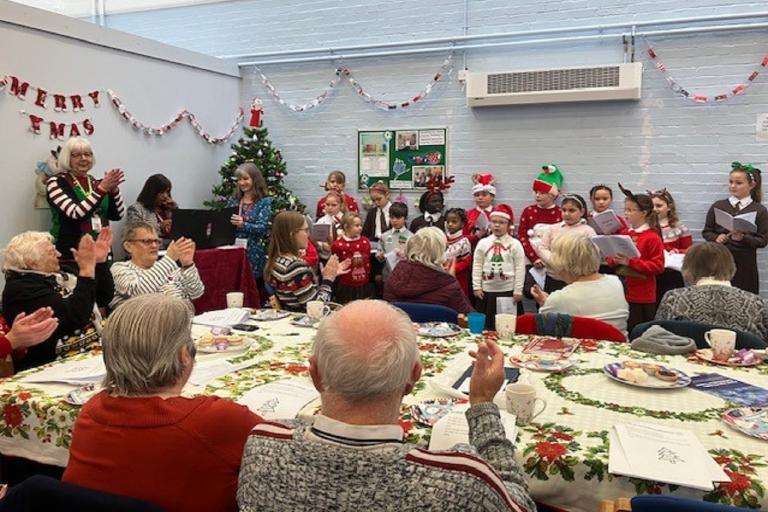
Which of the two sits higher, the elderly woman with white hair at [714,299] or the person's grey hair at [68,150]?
the person's grey hair at [68,150]

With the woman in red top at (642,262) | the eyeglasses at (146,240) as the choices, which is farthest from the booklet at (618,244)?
the eyeglasses at (146,240)

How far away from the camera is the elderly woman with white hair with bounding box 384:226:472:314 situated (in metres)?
3.50

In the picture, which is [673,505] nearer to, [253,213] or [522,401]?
[522,401]

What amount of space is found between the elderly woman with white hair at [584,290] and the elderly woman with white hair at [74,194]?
3.48 metres

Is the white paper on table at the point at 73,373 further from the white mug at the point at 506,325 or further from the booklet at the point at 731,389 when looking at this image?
the booklet at the point at 731,389

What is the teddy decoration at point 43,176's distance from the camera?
538 cm

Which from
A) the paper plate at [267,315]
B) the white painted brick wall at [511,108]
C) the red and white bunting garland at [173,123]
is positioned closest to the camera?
the paper plate at [267,315]

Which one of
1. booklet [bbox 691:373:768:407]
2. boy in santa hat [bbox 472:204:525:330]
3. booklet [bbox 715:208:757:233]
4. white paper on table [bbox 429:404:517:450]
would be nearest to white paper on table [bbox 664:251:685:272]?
booklet [bbox 715:208:757:233]

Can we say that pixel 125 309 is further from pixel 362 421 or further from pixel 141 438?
pixel 362 421

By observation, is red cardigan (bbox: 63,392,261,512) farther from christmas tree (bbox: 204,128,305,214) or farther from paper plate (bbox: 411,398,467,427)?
christmas tree (bbox: 204,128,305,214)

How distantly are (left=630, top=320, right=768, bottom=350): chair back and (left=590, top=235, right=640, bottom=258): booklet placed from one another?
6.04 feet

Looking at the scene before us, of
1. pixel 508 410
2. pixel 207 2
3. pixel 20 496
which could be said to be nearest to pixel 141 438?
pixel 20 496

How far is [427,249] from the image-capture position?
11.8 feet

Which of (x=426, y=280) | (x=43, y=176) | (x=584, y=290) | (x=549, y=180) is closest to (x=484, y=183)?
(x=549, y=180)
